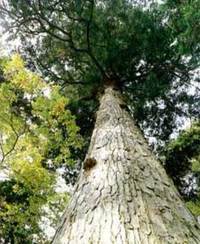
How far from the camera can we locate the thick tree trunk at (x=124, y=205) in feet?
7.77

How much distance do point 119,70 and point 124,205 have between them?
842 cm

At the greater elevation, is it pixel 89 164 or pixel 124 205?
pixel 89 164

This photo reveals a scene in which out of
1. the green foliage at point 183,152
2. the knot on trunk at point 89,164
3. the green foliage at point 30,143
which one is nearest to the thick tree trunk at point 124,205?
the knot on trunk at point 89,164

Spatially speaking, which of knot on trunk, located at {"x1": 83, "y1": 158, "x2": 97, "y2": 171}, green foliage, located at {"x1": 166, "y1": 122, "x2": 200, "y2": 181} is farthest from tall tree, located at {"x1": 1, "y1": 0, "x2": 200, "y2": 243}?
green foliage, located at {"x1": 166, "y1": 122, "x2": 200, "y2": 181}

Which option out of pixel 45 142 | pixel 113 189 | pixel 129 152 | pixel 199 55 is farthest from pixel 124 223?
pixel 45 142

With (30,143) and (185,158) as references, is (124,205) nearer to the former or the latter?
(30,143)

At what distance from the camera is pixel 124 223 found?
2457 mm

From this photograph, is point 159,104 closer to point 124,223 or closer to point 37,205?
point 37,205

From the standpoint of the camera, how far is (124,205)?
110 inches

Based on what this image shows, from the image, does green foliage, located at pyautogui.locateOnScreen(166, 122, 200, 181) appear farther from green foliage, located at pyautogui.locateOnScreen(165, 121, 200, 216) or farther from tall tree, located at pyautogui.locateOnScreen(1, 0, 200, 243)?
tall tree, located at pyautogui.locateOnScreen(1, 0, 200, 243)

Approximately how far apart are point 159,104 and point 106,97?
408 cm

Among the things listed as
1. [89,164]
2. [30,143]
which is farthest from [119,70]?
[89,164]

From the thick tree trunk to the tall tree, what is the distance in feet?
0.05

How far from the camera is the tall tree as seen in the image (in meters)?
3.35
